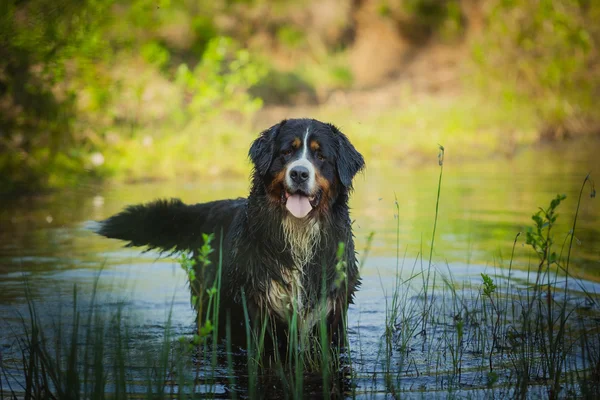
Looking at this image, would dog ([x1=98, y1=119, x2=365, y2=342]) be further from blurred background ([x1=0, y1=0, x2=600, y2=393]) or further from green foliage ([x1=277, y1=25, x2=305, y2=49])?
green foliage ([x1=277, y1=25, x2=305, y2=49])

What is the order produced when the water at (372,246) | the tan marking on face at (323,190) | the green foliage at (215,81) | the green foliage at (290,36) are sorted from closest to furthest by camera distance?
the tan marking on face at (323,190) < the water at (372,246) < the green foliage at (215,81) < the green foliage at (290,36)

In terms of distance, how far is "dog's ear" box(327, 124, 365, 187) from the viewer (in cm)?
529

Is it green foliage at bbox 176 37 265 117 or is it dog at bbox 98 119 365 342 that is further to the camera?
green foliage at bbox 176 37 265 117

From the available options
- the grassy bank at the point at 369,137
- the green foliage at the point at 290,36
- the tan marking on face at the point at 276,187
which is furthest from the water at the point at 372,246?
the green foliage at the point at 290,36

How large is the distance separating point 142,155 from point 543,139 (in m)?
11.1

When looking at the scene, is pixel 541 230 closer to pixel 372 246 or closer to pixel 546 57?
pixel 372 246

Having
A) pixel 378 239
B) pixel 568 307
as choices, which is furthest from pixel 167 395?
pixel 378 239

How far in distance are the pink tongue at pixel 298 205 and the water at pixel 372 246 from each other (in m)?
0.65

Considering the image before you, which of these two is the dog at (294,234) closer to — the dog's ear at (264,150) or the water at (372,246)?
the dog's ear at (264,150)

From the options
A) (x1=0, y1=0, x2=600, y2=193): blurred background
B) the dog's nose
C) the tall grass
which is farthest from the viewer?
(x1=0, y1=0, x2=600, y2=193): blurred background

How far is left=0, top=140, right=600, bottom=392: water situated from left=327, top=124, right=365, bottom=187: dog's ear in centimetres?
59

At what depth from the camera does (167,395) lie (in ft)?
13.2

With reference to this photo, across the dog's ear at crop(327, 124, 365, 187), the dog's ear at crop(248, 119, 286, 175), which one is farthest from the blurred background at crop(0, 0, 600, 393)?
the dog's ear at crop(248, 119, 286, 175)

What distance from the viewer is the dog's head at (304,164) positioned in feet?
16.3
